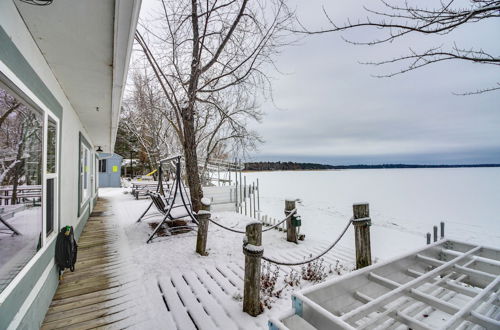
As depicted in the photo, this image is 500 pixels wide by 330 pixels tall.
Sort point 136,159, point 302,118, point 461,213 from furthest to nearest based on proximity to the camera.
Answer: point 136,159 → point 302,118 → point 461,213

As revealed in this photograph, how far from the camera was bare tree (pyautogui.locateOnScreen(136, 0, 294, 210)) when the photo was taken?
16.4 feet

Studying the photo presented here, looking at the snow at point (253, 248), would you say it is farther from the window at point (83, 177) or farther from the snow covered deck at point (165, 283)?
the window at point (83, 177)

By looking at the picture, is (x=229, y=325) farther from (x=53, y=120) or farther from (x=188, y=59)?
(x=188, y=59)

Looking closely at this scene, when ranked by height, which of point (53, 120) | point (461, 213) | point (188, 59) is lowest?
point (461, 213)

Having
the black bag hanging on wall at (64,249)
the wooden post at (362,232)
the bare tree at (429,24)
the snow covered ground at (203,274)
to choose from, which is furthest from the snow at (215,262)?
the bare tree at (429,24)

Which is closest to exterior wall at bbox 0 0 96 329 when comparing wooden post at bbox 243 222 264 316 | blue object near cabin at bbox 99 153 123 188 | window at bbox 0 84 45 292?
window at bbox 0 84 45 292

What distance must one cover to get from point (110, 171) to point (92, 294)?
17974 millimetres

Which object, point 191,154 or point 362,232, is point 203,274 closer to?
point 362,232

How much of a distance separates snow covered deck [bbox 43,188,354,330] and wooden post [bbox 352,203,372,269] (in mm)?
381

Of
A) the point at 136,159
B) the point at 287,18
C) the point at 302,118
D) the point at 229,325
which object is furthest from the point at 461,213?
the point at 136,159

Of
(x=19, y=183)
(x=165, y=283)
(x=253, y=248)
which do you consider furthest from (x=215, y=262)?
(x=19, y=183)

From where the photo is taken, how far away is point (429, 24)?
6.49 ft

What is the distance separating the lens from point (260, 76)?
583 centimetres

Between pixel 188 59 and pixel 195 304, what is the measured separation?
228 inches
